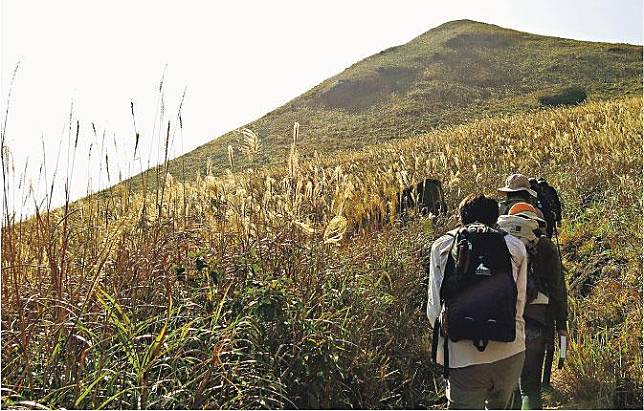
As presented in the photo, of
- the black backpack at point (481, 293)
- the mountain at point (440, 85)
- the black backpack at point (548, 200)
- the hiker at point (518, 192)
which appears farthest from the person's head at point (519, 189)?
the mountain at point (440, 85)

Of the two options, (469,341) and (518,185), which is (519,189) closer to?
(518,185)

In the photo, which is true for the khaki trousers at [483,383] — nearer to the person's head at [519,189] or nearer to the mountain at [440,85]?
the person's head at [519,189]

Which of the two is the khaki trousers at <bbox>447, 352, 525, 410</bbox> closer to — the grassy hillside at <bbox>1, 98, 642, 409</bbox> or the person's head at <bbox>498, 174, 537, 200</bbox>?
the grassy hillside at <bbox>1, 98, 642, 409</bbox>

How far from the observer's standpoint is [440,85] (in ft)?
169

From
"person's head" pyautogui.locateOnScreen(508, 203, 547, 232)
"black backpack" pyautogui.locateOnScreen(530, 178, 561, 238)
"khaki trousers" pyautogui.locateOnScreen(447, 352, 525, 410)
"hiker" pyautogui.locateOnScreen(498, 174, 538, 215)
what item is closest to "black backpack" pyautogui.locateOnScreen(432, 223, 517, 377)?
"khaki trousers" pyautogui.locateOnScreen(447, 352, 525, 410)

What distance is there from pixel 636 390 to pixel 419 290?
5.40ft

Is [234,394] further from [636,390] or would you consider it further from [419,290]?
[636,390]

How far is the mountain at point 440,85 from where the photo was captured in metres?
38.1

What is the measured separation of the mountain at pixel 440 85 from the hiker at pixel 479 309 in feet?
82.6

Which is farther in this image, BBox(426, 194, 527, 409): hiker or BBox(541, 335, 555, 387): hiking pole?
BBox(541, 335, 555, 387): hiking pole

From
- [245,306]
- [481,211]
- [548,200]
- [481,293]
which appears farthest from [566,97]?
[481,293]

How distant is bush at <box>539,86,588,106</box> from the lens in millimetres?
38156

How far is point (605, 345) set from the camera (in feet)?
16.0

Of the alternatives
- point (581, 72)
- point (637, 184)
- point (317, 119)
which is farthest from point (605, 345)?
point (581, 72)
